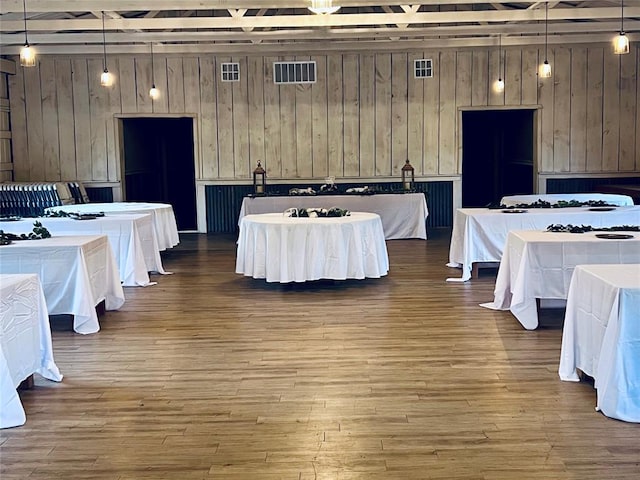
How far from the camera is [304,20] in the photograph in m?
9.61

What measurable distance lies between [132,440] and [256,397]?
795 mm

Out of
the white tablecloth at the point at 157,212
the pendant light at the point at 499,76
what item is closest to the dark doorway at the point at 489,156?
the pendant light at the point at 499,76

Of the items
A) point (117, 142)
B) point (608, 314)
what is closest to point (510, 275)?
point (608, 314)

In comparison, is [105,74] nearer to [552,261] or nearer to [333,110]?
[333,110]

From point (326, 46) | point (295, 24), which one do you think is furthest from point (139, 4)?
point (326, 46)

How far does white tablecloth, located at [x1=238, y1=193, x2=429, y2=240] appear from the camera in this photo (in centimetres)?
1070

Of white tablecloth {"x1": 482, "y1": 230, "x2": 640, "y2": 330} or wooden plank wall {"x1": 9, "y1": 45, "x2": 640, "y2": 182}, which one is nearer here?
white tablecloth {"x1": 482, "y1": 230, "x2": 640, "y2": 330}

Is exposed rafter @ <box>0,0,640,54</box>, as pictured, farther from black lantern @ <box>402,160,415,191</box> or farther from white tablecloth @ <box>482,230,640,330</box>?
white tablecloth @ <box>482,230,640,330</box>

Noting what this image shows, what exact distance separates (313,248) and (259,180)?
5.77m

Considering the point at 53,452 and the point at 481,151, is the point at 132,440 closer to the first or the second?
the point at 53,452

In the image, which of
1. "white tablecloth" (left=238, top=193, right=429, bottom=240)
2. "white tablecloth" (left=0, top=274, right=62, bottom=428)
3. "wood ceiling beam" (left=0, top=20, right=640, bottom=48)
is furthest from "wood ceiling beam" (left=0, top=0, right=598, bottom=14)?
"white tablecloth" (left=0, top=274, right=62, bottom=428)

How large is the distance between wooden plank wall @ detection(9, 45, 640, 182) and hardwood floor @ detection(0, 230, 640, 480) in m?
6.35

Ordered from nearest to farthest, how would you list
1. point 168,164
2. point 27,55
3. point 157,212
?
point 27,55 < point 157,212 < point 168,164

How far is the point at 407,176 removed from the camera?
12.4m
